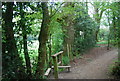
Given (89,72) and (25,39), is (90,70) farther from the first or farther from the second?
(25,39)

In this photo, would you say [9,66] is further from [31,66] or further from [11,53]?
[31,66]

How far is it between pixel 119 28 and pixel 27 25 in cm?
170

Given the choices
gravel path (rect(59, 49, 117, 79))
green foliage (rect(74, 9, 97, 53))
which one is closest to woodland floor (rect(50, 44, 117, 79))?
gravel path (rect(59, 49, 117, 79))

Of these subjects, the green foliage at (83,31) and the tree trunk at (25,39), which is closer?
the tree trunk at (25,39)

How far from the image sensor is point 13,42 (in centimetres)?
139

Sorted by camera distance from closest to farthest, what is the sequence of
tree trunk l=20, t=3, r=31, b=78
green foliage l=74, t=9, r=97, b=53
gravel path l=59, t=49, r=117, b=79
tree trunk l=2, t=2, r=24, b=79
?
1. tree trunk l=2, t=2, r=24, b=79
2. tree trunk l=20, t=3, r=31, b=78
3. gravel path l=59, t=49, r=117, b=79
4. green foliage l=74, t=9, r=97, b=53

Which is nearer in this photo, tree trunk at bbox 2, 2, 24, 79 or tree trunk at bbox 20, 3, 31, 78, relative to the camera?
tree trunk at bbox 2, 2, 24, 79

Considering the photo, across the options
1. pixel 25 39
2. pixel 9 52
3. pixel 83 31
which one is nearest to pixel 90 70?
pixel 25 39

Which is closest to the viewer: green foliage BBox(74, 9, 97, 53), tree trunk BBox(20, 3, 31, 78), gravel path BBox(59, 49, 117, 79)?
tree trunk BBox(20, 3, 31, 78)

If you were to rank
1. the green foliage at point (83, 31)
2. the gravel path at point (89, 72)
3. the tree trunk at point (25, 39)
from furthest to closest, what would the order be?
the green foliage at point (83, 31), the gravel path at point (89, 72), the tree trunk at point (25, 39)

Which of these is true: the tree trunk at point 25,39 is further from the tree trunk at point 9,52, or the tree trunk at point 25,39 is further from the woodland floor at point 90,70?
the woodland floor at point 90,70

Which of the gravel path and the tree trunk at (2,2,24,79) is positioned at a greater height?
the tree trunk at (2,2,24,79)

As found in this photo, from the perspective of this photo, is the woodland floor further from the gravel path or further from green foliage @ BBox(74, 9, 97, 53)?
green foliage @ BBox(74, 9, 97, 53)

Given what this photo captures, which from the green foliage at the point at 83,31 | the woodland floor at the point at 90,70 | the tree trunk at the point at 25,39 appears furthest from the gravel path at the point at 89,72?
the green foliage at the point at 83,31
